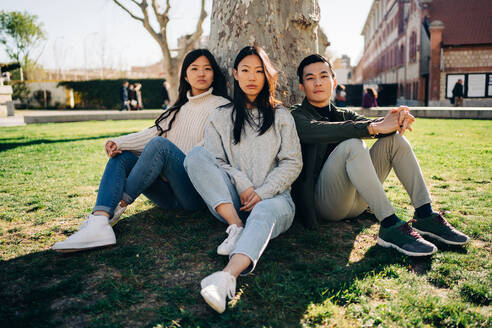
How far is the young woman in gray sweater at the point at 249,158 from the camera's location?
2599 millimetres

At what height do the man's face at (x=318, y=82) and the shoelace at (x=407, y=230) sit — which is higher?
the man's face at (x=318, y=82)

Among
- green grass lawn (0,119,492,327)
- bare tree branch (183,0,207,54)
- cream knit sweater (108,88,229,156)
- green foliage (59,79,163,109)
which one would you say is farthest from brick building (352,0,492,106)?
cream knit sweater (108,88,229,156)

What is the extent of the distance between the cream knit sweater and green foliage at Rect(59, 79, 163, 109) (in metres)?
28.5

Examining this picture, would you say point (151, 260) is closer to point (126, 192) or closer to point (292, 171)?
point (126, 192)

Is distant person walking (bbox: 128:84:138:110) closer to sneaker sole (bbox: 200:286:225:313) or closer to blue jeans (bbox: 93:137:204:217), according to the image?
blue jeans (bbox: 93:137:204:217)

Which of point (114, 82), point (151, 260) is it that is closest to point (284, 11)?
point (151, 260)

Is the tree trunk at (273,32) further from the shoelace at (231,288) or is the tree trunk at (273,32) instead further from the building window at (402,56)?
the building window at (402,56)

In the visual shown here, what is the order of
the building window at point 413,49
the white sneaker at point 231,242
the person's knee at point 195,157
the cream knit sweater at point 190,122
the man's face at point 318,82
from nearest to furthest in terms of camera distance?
the white sneaker at point 231,242
the person's knee at point 195,157
the man's face at point 318,82
the cream knit sweater at point 190,122
the building window at point 413,49

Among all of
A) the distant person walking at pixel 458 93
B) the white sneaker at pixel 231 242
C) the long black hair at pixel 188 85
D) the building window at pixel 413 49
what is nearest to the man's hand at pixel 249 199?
the white sneaker at pixel 231 242

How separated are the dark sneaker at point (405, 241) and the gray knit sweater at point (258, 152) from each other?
0.79 metres

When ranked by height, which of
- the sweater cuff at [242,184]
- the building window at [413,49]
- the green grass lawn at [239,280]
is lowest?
the green grass lawn at [239,280]

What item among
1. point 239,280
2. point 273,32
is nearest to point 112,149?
point 239,280

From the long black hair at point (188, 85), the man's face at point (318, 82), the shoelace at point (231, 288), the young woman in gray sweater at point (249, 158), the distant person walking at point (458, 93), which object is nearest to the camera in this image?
the shoelace at point (231, 288)

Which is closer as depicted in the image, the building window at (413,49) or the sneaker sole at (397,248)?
the sneaker sole at (397,248)
